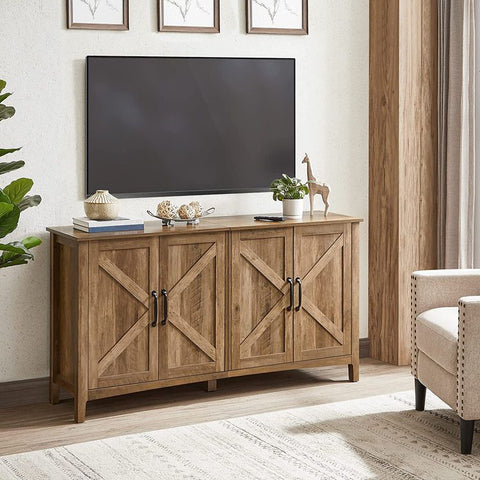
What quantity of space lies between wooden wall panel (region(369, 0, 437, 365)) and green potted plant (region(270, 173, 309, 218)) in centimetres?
62

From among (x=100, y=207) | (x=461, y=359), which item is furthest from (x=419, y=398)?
(x=100, y=207)

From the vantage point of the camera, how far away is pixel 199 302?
4.35 m

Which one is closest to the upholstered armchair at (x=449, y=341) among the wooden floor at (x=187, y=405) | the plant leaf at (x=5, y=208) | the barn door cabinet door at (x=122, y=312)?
the wooden floor at (x=187, y=405)

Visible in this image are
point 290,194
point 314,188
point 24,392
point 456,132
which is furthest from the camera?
point 456,132

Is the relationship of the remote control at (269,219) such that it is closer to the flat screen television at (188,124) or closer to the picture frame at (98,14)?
the flat screen television at (188,124)

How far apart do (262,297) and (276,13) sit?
155cm

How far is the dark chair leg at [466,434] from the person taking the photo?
3646 mm

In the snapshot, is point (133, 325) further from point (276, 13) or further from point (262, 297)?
point (276, 13)

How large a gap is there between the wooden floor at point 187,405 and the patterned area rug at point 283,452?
0.45 feet

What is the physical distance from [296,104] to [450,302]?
1.48 metres

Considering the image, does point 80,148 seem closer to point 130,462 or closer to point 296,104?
point 296,104

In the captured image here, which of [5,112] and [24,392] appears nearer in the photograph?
[5,112]

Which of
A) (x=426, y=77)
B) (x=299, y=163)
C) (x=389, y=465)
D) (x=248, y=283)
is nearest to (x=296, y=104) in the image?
(x=299, y=163)

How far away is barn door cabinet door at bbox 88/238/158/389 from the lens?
13.4 feet
